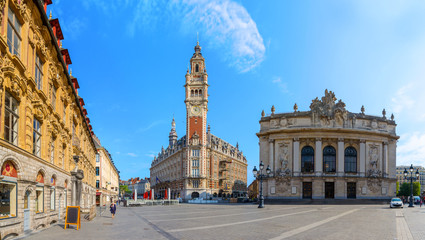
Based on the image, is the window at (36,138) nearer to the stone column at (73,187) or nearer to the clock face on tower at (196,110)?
the stone column at (73,187)

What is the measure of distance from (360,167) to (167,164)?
87.8 metres

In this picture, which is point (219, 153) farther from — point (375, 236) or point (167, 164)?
point (375, 236)

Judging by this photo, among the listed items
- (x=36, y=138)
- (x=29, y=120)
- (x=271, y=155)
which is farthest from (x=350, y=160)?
(x=29, y=120)

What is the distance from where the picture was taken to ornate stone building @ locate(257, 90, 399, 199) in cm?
6869

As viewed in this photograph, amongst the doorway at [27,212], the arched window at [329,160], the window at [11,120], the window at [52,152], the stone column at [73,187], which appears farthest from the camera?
the arched window at [329,160]

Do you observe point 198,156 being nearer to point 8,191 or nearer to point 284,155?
point 284,155

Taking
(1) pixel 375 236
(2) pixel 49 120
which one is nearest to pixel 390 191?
(1) pixel 375 236

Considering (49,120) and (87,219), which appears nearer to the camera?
(49,120)

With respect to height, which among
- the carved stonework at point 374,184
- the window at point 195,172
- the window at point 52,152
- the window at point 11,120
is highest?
the window at point 11,120

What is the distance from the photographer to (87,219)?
28266 millimetres

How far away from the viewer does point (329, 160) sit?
70062 millimetres

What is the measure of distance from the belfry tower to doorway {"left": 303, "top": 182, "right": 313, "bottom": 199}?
45451 mm

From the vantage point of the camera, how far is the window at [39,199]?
64.2ft

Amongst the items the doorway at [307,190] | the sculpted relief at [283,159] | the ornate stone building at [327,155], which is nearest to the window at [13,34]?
the ornate stone building at [327,155]
